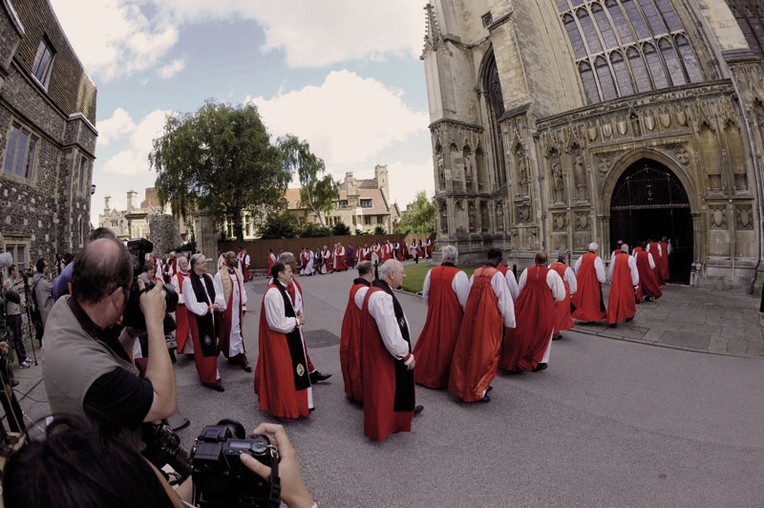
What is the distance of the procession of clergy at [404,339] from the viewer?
14.3ft

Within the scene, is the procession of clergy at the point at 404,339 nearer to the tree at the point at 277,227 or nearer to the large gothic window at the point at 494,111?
the large gothic window at the point at 494,111

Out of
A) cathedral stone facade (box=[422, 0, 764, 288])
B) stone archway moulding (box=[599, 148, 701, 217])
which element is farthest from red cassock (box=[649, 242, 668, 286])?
stone archway moulding (box=[599, 148, 701, 217])

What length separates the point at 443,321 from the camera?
603cm

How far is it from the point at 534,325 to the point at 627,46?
18561 mm

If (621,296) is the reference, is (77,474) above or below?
above

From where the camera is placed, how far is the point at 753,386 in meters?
5.56

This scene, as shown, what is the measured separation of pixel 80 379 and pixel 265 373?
3.58 meters

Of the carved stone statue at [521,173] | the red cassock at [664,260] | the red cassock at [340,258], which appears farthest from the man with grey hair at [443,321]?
the red cassock at [340,258]

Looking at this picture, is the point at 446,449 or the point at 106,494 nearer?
the point at 106,494

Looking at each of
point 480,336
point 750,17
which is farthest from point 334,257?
point 750,17

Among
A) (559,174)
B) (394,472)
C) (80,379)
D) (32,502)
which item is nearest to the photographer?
(32,502)

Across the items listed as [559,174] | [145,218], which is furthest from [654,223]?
[145,218]

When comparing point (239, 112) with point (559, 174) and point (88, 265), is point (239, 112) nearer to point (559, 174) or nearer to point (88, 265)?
point (559, 174)

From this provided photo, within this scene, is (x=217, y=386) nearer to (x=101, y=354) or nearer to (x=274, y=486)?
(x=101, y=354)
